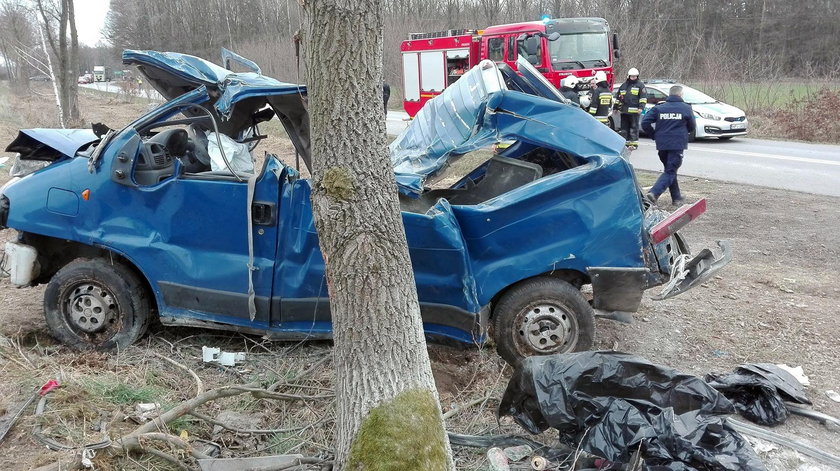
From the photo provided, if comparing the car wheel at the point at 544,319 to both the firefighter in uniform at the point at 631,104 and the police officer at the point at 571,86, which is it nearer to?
the firefighter in uniform at the point at 631,104

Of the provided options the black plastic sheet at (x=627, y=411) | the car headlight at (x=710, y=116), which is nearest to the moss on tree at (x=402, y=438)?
the black plastic sheet at (x=627, y=411)

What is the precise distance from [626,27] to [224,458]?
2661cm

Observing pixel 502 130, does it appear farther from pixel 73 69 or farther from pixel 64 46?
pixel 73 69

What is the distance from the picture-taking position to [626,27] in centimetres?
2652

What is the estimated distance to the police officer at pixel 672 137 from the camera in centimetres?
911

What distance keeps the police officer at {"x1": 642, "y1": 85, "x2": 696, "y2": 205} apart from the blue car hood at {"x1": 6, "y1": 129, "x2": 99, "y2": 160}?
696 centimetres

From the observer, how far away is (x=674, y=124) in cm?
920

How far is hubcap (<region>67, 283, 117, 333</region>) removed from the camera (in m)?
4.60

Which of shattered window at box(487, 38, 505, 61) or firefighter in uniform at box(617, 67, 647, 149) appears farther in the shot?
shattered window at box(487, 38, 505, 61)

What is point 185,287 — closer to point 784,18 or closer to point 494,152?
point 494,152

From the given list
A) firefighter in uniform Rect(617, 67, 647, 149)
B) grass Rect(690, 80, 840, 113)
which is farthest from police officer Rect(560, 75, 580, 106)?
grass Rect(690, 80, 840, 113)

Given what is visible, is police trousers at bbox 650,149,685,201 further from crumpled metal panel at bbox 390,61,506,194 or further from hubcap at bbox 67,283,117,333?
hubcap at bbox 67,283,117,333

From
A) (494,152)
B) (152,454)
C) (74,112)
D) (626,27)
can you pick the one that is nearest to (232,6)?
(74,112)

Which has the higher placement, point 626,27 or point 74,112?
point 626,27
